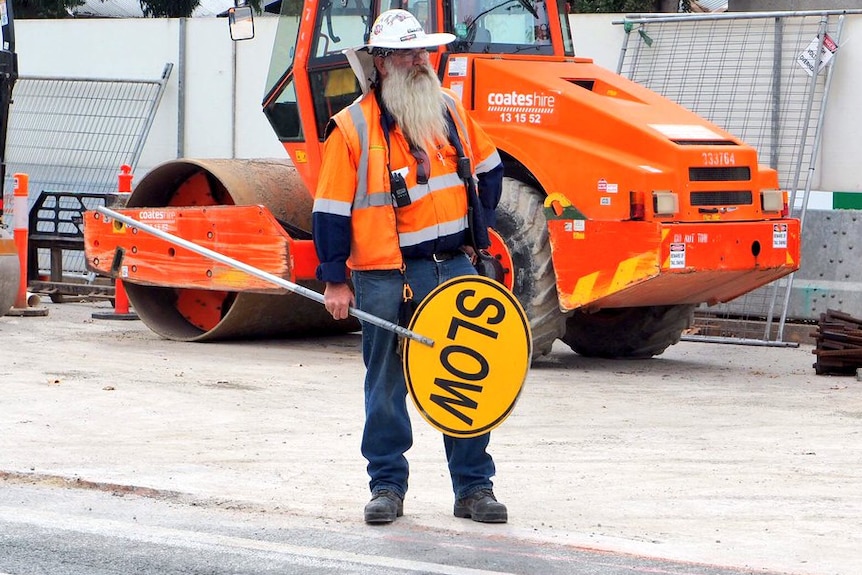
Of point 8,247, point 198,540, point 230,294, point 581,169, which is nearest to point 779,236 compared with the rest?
point 581,169

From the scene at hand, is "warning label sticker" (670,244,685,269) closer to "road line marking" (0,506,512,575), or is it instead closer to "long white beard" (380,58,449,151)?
"long white beard" (380,58,449,151)

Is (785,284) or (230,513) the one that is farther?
(785,284)

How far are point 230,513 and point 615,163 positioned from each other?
194 inches

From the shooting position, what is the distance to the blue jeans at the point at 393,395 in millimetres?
6094

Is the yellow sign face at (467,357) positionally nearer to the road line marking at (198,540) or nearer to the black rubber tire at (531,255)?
the road line marking at (198,540)

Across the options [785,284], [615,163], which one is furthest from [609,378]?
[785,284]

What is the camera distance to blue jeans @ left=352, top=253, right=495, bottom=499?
6.09 m

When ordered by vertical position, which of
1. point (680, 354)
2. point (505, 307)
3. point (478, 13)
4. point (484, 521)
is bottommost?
point (680, 354)

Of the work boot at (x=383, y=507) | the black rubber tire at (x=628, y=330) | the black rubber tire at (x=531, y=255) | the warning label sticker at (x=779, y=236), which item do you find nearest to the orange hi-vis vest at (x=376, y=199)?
the work boot at (x=383, y=507)

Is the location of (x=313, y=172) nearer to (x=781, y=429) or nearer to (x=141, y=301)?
(x=141, y=301)

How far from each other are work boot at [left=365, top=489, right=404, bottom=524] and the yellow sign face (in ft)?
1.18

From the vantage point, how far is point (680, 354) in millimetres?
13039

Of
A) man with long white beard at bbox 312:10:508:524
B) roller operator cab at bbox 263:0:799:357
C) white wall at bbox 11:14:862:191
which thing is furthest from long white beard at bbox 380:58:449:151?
white wall at bbox 11:14:862:191

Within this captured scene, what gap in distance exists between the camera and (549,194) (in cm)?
1072
